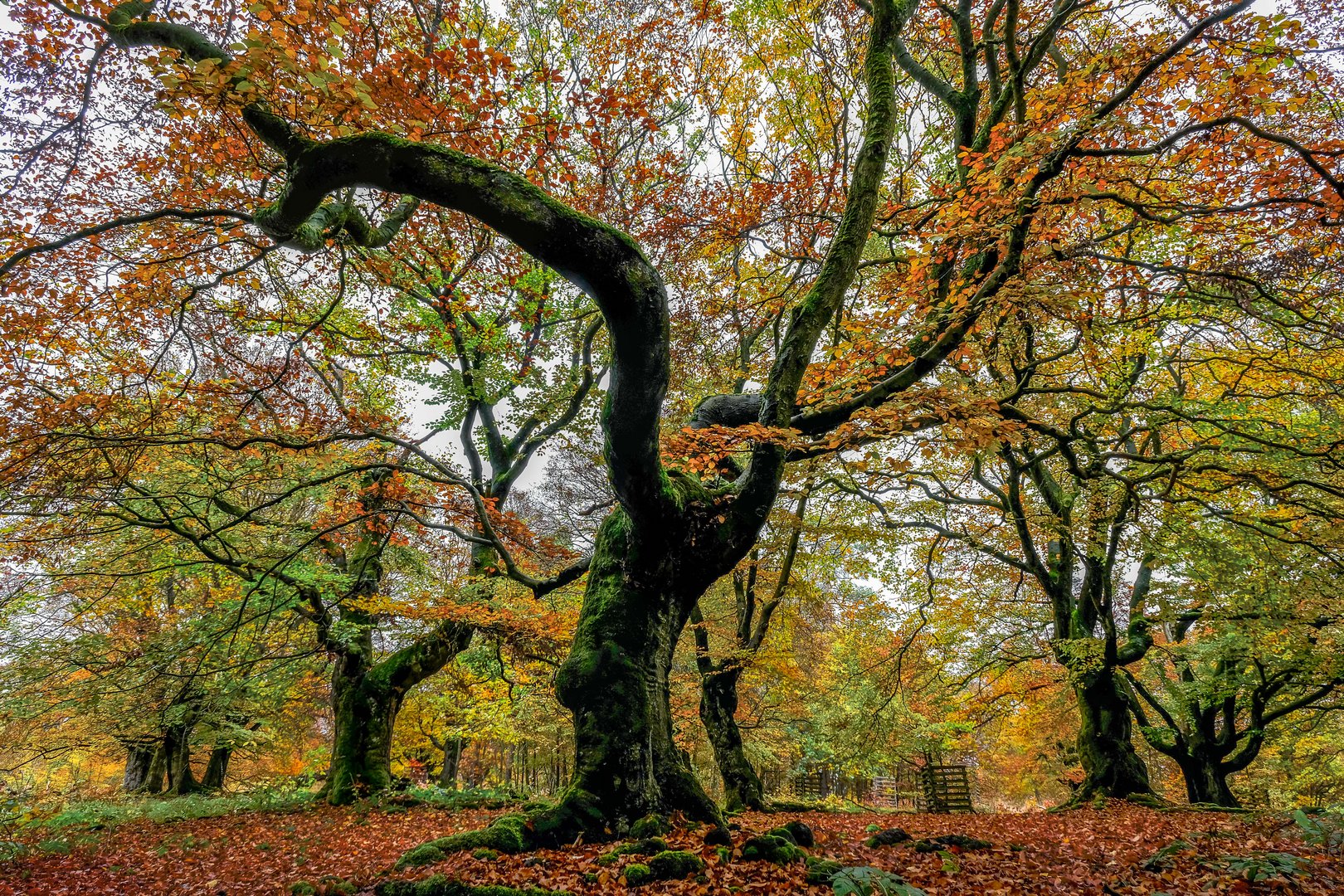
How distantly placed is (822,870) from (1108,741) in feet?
33.3

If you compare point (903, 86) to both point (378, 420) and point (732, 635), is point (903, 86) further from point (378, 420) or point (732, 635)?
point (732, 635)

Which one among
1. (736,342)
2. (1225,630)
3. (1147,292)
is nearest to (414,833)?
(736,342)

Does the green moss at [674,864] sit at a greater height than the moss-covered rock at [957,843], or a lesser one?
greater

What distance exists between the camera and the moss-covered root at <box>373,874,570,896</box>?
3305 mm

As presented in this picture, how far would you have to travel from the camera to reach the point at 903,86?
31.2 ft

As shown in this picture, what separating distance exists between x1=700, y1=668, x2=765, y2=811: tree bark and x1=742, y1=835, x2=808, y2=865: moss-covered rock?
5.92m

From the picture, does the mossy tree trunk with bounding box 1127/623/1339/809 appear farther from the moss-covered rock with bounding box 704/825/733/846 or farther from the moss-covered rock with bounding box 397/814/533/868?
the moss-covered rock with bounding box 397/814/533/868

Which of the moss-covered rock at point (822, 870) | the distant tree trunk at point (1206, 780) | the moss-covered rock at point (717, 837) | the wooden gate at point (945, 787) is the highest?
the moss-covered rock at point (822, 870)

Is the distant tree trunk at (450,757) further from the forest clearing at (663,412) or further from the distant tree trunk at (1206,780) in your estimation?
the distant tree trunk at (1206,780)

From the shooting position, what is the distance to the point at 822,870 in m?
3.71

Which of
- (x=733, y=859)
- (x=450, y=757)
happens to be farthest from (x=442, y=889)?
(x=450, y=757)

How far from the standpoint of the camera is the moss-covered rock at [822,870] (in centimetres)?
359

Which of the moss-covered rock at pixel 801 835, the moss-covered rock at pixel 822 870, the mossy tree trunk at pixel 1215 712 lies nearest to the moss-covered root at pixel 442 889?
the moss-covered rock at pixel 822 870

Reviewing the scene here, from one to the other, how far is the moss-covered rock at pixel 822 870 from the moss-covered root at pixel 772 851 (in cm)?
20
